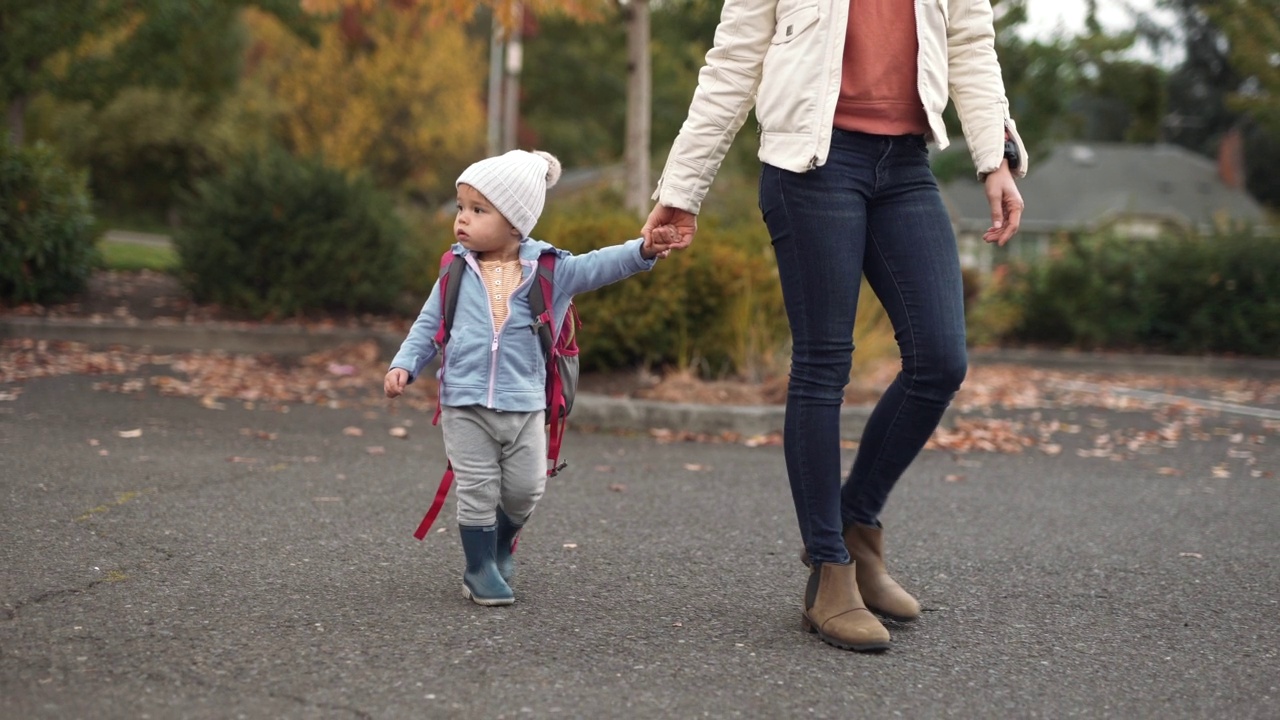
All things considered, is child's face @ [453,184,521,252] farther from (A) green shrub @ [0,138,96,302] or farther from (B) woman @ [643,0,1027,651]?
(A) green shrub @ [0,138,96,302]

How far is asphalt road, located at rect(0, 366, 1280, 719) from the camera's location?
8.63 feet

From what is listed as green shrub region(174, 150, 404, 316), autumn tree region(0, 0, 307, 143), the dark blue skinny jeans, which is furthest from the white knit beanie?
autumn tree region(0, 0, 307, 143)

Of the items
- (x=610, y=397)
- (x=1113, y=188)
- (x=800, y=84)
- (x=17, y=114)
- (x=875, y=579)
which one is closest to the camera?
(x=800, y=84)

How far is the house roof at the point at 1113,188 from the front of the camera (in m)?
42.6

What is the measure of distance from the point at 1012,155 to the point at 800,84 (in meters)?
0.60

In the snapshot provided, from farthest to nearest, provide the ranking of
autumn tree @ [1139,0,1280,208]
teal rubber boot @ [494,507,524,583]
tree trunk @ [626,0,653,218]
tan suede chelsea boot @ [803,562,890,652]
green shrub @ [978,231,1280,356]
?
autumn tree @ [1139,0,1280,208], green shrub @ [978,231,1280,356], tree trunk @ [626,0,653,218], teal rubber boot @ [494,507,524,583], tan suede chelsea boot @ [803,562,890,652]

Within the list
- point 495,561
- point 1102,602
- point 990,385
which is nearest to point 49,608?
point 495,561

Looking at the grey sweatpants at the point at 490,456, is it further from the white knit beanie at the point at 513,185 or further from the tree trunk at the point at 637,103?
the tree trunk at the point at 637,103

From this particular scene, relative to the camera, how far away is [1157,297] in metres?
12.6

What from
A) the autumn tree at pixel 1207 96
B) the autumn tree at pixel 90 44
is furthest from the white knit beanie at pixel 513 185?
the autumn tree at pixel 1207 96

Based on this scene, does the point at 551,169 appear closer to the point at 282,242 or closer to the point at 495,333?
the point at 495,333

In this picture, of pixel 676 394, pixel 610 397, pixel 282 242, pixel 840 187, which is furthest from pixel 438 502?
pixel 282 242

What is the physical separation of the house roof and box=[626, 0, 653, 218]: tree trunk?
3266cm

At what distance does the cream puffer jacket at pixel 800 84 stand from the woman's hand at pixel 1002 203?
0.12 ft
